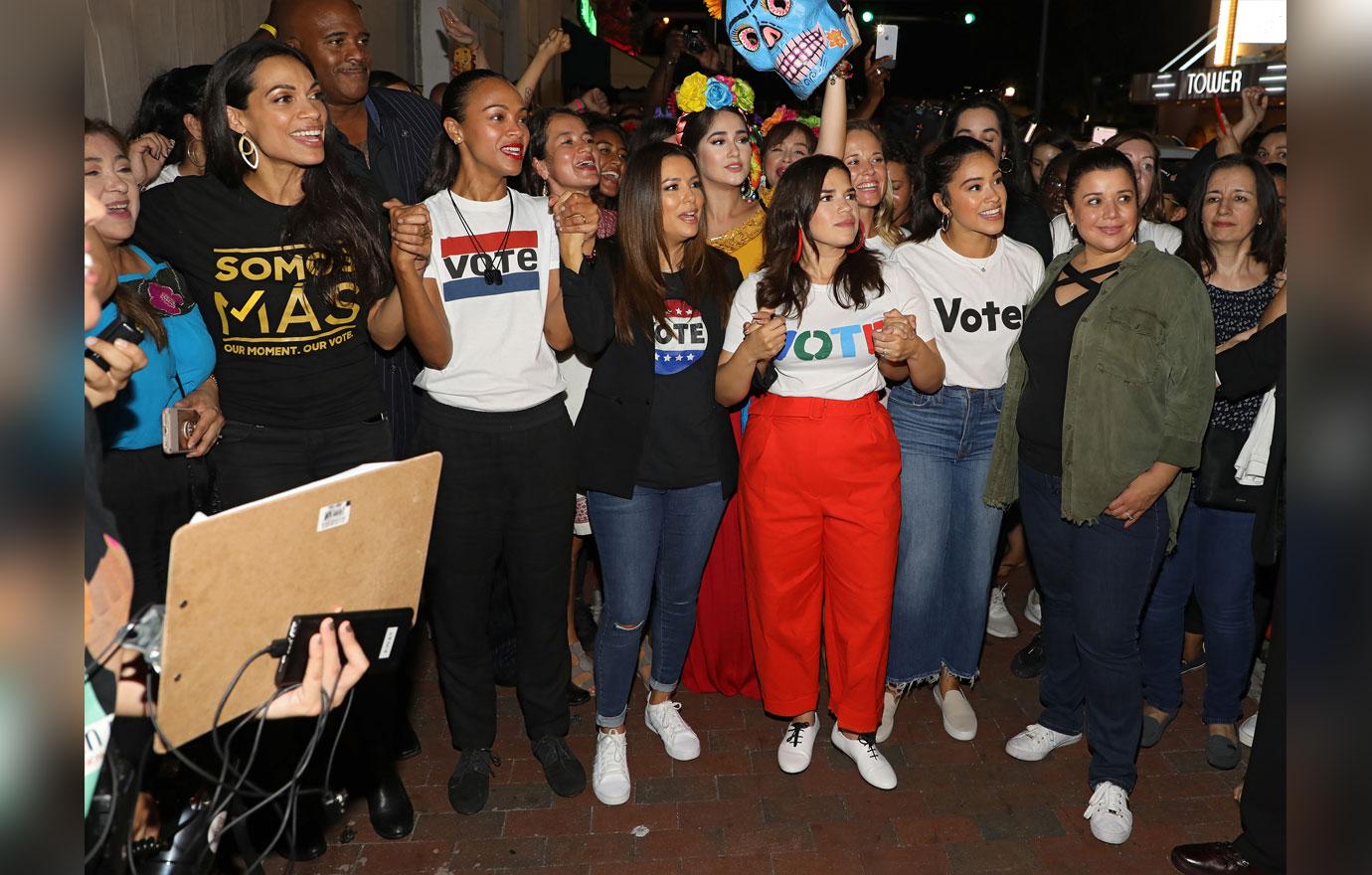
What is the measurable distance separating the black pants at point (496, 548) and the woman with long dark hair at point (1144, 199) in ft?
7.76

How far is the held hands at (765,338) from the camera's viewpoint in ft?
11.2

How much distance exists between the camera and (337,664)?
1.89 meters

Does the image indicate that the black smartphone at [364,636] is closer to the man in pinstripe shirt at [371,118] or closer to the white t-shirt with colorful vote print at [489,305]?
the white t-shirt with colorful vote print at [489,305]

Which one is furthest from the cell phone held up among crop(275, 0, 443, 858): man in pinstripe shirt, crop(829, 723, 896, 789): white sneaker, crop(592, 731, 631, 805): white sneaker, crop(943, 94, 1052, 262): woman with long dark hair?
crop(943, 94, 1052, 262): woman with long dark hair

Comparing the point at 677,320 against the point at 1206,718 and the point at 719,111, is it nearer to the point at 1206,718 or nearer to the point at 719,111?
the point at 719,111

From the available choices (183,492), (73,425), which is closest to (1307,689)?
(73,425)

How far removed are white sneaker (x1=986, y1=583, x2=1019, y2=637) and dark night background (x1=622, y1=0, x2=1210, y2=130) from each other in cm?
1501

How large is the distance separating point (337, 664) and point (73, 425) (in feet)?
2.54

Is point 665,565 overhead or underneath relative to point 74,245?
underneath

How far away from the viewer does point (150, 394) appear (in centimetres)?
298

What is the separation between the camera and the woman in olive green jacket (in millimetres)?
3264

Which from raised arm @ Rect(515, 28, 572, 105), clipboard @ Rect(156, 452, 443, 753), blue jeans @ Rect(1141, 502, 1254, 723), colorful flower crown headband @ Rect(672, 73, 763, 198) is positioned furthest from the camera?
raised arm @ Rect(515, 28, 572, 105)

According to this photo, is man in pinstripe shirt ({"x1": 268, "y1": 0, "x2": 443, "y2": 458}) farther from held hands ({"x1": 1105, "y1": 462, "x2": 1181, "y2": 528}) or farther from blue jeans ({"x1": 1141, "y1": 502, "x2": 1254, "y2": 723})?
blue jeans ({"x1": 1141, "y1": 502, "x2": 1254, "y2": 723})

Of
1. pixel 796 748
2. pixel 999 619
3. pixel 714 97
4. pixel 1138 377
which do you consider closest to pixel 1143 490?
pixel 1138 377
